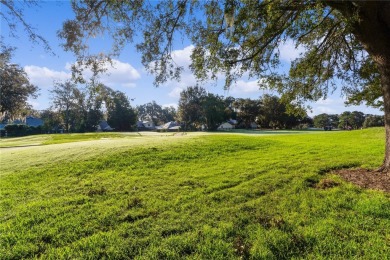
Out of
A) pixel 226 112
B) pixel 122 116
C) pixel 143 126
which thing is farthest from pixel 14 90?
pixel 143 126

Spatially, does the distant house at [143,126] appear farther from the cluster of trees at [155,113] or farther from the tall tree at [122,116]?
the tall tree at [122,116]

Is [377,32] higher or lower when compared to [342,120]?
higher

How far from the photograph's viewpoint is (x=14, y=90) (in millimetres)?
32562

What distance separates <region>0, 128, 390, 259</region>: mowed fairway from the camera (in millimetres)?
3926

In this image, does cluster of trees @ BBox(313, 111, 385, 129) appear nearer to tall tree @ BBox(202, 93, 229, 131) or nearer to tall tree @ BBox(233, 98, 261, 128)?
tall tree @ BBox(233, 98, 261, 128)

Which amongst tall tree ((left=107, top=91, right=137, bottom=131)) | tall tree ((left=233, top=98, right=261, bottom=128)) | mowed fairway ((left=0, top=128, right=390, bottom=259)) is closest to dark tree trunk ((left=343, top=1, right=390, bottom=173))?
mowed fairway ((left=0, top=128, right=390, bottom=259))

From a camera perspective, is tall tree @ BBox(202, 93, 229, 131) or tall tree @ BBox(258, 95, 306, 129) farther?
tall tree @ BBox(258, 95, 306, 129)

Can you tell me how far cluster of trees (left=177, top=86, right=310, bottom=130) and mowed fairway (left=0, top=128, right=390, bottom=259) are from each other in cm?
6974

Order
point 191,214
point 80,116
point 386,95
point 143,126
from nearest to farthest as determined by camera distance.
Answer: point 191,214, point 386,95, point 80,116, point 143,126

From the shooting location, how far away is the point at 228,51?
29.4 ft

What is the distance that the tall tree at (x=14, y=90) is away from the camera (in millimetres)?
30250

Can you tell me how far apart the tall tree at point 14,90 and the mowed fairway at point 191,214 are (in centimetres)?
2645

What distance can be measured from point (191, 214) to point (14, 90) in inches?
1455

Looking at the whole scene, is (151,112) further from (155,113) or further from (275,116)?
(275,116)
